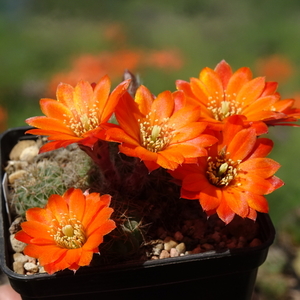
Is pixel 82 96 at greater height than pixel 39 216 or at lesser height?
greater

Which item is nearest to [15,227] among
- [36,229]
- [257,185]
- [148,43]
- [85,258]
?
[36,229]

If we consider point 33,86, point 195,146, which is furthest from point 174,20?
point 195,146

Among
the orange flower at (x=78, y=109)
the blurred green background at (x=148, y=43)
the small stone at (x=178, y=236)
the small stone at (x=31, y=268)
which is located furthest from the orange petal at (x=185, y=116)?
the blurred green background at (x=148, y=43)

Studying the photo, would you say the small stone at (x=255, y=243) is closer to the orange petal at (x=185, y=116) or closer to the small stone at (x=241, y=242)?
the small stone at (x=241, y=242)

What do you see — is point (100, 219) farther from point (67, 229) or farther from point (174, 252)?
point (174, 252)

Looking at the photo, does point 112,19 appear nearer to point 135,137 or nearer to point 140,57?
point 140,57

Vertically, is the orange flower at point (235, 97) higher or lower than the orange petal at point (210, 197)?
higher
